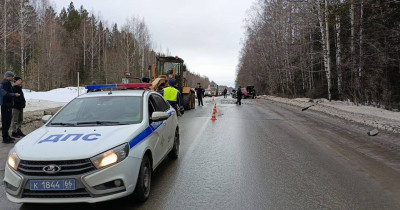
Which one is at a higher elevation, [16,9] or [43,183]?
[16,9]

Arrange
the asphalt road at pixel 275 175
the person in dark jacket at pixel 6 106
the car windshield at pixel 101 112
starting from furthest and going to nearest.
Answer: the person in dark jacket at pixel 6 106, the car windshield at pixel 101 112, the asphalt road at pixel 275 175

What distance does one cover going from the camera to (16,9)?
3406 centimetres

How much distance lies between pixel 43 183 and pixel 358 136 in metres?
9.42

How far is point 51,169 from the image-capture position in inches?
146

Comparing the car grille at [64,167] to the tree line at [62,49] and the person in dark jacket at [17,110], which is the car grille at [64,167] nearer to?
the person in dark jacket at [17,110]

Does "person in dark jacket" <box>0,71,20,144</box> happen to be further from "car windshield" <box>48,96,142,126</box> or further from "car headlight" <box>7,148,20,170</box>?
"car headlight" <box>7,148,20,170</box>

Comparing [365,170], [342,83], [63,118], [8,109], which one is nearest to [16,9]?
→ [8,109]

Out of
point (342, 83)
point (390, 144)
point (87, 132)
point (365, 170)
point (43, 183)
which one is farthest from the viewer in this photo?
point (342, 83)

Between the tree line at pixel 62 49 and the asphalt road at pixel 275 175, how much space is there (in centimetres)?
2448

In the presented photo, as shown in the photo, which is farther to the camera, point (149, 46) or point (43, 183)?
point (149, 46)

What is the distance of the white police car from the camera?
3.75 m

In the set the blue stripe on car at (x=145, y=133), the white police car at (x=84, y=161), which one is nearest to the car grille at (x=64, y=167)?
→ the white police car at (x=84, y=161)

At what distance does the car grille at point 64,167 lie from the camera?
12.3 feet

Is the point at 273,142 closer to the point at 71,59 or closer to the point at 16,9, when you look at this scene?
the point at 16,9
